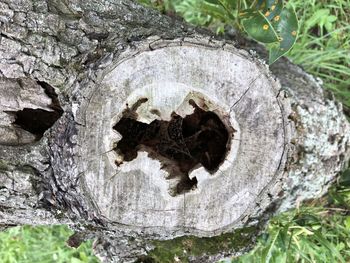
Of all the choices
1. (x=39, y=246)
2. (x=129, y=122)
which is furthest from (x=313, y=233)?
(x=39, y=246)

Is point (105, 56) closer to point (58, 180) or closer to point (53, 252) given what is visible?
point (58, 180)

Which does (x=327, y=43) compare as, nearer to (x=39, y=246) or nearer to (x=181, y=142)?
(x=181, y=142)

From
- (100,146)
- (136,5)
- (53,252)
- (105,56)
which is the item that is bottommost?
(53,252)

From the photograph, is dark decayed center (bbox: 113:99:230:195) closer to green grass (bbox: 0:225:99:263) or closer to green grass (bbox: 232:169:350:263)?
green grass (bbox: 232:169:350:263)

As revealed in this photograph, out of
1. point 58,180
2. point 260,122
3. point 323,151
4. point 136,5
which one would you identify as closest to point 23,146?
point 58,180

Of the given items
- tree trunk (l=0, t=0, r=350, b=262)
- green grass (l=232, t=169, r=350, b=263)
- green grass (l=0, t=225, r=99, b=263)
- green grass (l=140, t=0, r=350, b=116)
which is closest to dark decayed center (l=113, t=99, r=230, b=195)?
tree trunk (l=0, t=0, r=350, b=262)

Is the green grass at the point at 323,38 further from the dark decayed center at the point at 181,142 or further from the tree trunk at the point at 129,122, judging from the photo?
the tree trunk at the point at 129,122

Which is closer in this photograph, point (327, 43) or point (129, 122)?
point (129, 122)
